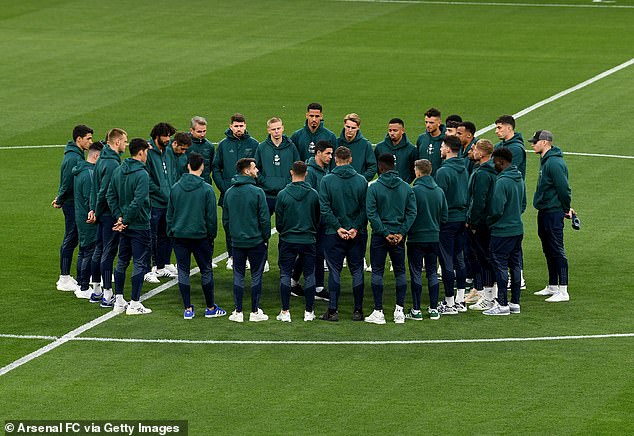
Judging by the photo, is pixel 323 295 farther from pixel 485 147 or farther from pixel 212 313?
pixel 485 147

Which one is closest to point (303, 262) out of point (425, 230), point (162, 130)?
point (425, 230)

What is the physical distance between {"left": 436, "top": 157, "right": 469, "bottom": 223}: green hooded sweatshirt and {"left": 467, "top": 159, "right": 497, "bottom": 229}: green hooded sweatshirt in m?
0.13

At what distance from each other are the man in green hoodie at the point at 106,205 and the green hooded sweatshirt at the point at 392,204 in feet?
12.0

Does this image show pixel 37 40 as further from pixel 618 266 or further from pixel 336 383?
pixel 336 383

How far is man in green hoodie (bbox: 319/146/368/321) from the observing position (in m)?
20.4

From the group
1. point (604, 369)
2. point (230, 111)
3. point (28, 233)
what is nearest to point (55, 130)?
point (230, 111)

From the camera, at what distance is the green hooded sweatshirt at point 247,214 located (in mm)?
20266

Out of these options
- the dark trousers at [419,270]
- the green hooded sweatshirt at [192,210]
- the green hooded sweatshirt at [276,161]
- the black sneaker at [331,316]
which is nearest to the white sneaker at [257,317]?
the black sneaker at [331,316]

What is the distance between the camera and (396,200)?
66.4ft

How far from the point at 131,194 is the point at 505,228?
16.8ft

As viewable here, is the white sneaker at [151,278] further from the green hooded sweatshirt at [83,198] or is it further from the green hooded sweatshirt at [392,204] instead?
the green hooded sweatshirt at [392,204]

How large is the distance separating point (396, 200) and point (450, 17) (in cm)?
3227

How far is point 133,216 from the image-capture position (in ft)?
68.1

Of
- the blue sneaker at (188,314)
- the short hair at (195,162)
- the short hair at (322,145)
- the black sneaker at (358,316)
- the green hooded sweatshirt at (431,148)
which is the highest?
the short hair at (195,162)
